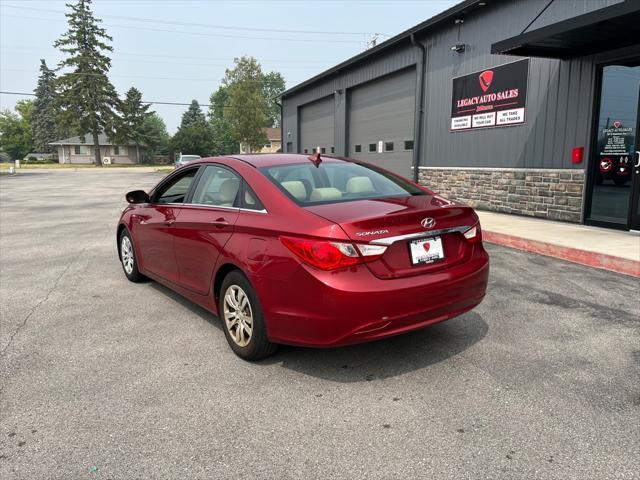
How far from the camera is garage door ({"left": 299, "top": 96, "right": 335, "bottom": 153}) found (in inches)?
876

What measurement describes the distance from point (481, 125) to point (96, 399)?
11358 mm

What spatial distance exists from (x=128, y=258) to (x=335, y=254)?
3.77 m

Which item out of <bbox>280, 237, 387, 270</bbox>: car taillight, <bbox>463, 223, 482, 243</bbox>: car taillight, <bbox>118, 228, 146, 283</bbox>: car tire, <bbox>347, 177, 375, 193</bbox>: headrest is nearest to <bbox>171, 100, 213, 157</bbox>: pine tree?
<bbox>118, 228, 146, 283</bbox>: car tire

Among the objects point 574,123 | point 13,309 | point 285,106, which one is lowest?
point 13,309

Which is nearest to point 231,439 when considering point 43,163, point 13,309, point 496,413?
point 496,413

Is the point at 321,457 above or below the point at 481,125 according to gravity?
below

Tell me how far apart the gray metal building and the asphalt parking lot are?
5.33m

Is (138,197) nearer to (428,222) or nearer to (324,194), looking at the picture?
(324,194)

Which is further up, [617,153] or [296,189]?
[617,153]

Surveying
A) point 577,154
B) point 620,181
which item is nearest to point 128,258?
point 577,154

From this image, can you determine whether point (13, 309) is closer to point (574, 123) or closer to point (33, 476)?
point (33, 476)

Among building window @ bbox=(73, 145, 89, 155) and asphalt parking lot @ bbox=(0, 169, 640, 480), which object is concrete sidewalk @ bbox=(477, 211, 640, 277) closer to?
asphalt parking lot @ bbox=(0, 169, 640, 480)

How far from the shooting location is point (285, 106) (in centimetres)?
2814

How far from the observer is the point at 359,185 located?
389 centimetres
